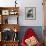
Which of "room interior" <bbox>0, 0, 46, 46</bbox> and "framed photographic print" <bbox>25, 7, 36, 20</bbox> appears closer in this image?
"room interior" <bbox>0, 0, 46, 46</bbox>

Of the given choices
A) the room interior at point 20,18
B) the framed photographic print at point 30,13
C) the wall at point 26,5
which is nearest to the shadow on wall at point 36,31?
the room interior at point 20,18

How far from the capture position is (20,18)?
6109mm

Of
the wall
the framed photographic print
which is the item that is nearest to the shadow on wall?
the wall

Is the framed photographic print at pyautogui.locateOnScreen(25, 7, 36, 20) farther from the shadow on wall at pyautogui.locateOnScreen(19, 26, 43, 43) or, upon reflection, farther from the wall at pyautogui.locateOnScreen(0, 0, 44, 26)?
the shadow on wall at pyautogui.locateOnScreen(19, 26, 43, 43)

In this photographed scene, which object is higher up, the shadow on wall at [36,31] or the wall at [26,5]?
the wall at [26,5]

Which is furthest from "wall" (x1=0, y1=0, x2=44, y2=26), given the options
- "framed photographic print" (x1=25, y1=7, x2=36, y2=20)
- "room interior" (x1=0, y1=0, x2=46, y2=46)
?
"framed photographic print" (x1=25, y1=7, x2=36, y2=20)

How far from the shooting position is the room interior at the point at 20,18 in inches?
234

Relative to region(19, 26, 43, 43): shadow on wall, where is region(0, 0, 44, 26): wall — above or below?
above

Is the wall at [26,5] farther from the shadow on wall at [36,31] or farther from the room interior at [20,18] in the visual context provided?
the shadow on wall at [36,31]

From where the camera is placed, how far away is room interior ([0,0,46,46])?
595cm

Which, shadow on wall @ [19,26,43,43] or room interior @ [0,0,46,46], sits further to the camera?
shadow on wall @ [19,26,43,43]

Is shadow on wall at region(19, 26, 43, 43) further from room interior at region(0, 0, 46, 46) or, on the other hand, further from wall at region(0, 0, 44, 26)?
wall at region(0, 0, 44, 26)

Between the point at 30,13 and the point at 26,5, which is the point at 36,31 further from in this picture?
the point at 26,5

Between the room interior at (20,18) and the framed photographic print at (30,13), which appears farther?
the framed photographic print at (30,13)
